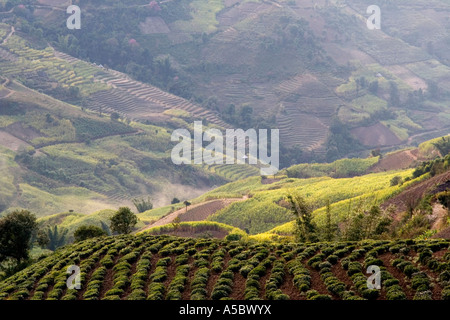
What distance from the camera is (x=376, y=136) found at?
144625mm

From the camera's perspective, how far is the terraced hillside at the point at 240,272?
900 inches

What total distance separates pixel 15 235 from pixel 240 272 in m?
20.5

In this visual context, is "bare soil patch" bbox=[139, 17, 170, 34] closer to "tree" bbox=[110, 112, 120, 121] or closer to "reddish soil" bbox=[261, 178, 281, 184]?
"tree" bbox=[110, 112, 120, 121]

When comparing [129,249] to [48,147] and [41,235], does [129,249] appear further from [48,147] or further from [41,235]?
[48,147]

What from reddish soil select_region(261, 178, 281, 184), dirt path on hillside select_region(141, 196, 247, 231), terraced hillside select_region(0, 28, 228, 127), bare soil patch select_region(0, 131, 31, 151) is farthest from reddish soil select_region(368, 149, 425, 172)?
bare soil patch select_region(0, 131, 31, 151)

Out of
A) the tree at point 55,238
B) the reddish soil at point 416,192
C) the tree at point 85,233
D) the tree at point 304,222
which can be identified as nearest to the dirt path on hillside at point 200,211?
the tree at point 55,238

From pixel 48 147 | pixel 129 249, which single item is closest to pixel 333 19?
pixel 48 147

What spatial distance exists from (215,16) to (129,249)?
539 ft

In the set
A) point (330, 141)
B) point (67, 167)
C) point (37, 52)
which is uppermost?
point (37, 52)

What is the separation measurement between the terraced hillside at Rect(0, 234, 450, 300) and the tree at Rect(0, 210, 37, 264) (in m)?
8.38

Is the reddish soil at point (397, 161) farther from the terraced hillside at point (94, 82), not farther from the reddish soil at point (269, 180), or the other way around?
the terraced hillside at point (94, 82)

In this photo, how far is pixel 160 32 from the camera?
178375 mm

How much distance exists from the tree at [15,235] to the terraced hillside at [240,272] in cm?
838
